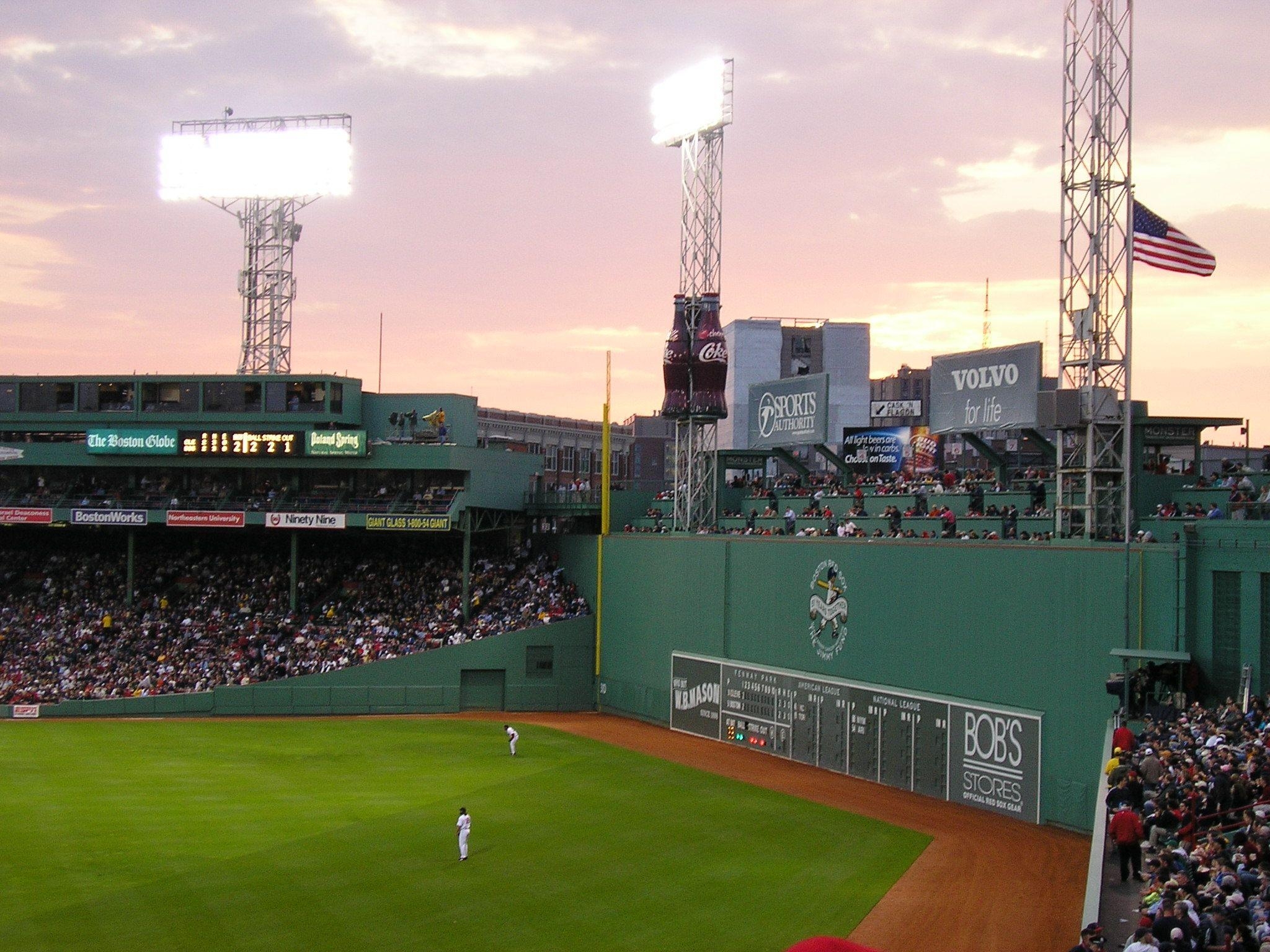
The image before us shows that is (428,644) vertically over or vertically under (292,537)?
under

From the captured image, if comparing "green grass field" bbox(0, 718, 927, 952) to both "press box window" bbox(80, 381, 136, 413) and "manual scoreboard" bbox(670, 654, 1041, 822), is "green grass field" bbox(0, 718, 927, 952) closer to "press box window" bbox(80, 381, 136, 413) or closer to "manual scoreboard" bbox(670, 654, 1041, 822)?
"manual scoreboard" bbox(670, 654, 1041, 822)

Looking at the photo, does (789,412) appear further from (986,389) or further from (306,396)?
(306,396)

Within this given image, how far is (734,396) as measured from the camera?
72.1 m

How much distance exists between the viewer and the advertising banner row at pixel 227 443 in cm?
4641

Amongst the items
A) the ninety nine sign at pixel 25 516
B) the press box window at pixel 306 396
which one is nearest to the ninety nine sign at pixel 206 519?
the press box window at pixel 306 396

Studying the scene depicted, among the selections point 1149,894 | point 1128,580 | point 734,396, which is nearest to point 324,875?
point 1149,894

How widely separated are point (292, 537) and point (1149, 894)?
123ft

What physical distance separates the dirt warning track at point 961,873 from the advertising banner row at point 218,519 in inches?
645

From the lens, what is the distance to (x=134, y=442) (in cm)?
4794

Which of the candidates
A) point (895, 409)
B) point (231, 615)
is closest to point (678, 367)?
point (231, 615)

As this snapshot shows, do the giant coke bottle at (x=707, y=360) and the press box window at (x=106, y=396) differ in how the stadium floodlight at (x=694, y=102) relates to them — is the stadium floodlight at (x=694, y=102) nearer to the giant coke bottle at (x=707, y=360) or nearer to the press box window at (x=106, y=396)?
the giant coke bottle at (x=707, y=360)

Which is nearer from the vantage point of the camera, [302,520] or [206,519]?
[302,520]

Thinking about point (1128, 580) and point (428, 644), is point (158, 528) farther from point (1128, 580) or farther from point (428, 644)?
point (1128, 580)

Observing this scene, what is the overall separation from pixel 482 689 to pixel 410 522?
6.87 meters
